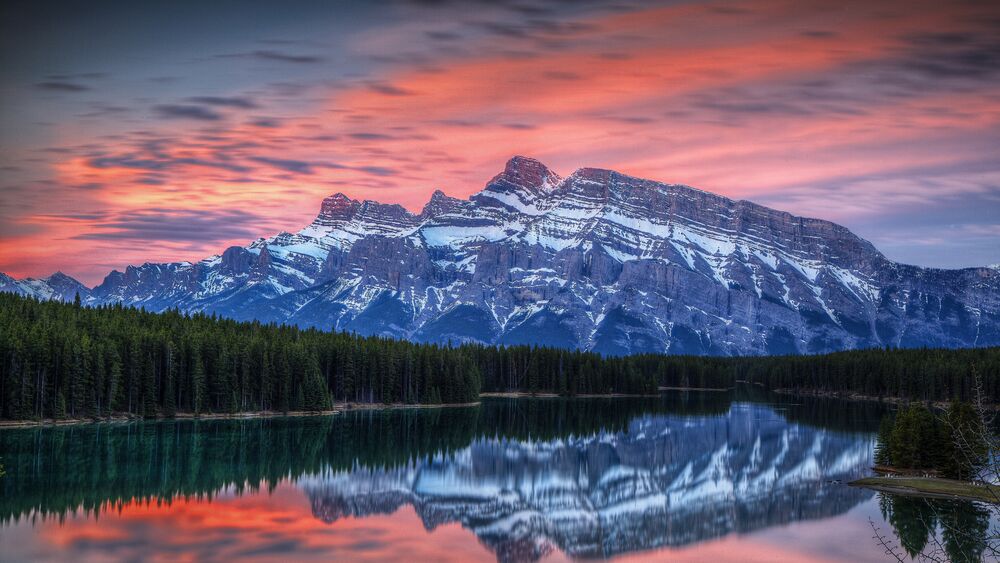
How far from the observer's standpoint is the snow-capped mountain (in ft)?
235

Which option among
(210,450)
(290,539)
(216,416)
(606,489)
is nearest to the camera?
(290,539)

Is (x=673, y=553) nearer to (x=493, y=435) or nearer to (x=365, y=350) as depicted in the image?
(x=493, y=435)

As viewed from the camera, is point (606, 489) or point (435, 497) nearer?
point (435, 497)

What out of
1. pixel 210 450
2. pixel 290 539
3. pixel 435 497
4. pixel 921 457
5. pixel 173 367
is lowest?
pixel 290 539

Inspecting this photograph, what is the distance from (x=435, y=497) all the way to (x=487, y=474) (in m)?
15.7

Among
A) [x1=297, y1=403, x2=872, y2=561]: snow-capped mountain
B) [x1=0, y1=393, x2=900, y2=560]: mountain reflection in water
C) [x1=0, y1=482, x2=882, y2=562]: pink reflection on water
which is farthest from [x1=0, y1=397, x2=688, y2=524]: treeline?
[x1=297, y1=403, x2=872, y2=561]: snow-capped mountain

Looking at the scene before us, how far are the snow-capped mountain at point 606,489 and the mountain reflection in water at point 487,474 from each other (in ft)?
0.71

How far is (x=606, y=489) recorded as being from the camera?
301 ft

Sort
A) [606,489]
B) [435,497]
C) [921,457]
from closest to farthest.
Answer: [435,497] < [921,457] < [606,489]

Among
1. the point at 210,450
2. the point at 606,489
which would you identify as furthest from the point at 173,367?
the point at 606,489

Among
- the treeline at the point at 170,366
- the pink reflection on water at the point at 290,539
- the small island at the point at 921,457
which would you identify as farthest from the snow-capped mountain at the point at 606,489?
the treeline at the point at 170,366

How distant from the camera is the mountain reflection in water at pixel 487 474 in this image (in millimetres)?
72938

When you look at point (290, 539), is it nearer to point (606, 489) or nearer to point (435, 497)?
point (435, 497)

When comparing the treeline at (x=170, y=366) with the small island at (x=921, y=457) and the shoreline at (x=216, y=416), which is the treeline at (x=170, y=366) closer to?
the shoreline at (x=216, y=416)
